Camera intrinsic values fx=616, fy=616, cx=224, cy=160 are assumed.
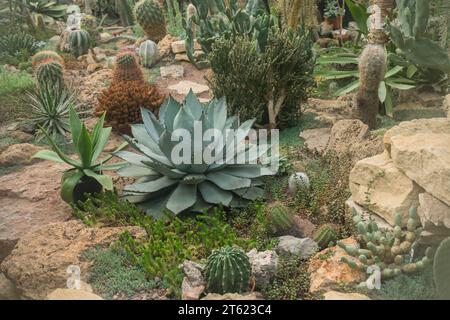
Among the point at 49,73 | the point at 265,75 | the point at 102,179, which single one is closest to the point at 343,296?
the point at 102,179

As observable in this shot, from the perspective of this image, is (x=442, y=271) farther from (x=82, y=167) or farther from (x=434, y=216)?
(x=82, y=167)

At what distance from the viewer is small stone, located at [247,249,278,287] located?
3959 mm

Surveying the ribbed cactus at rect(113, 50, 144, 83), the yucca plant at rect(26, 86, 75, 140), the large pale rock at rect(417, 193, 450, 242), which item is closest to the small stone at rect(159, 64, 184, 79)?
the ribbed cactus at rect(113, 50, 144, 83)

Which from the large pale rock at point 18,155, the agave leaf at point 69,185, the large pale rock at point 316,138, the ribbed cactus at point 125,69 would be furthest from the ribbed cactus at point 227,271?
the ribbed cactus at point 125,69

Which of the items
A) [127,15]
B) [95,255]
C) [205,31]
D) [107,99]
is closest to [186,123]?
[95,255]

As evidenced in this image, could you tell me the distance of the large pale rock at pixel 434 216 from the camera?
12.7 ft

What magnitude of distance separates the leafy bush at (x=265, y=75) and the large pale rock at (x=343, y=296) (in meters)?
2.91

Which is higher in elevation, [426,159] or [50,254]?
[426,159]

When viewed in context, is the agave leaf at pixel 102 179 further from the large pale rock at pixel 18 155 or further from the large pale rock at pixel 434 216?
the large pale rock at pixel 434 216

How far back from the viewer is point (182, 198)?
479cm

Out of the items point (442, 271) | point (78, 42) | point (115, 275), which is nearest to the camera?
point (442, 271)

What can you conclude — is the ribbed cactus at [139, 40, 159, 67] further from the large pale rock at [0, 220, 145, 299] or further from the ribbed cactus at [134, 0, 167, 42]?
the large pale rock at [0, 220, 145, 299]

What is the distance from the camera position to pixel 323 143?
5953 mm

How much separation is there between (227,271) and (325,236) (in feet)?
3.14
